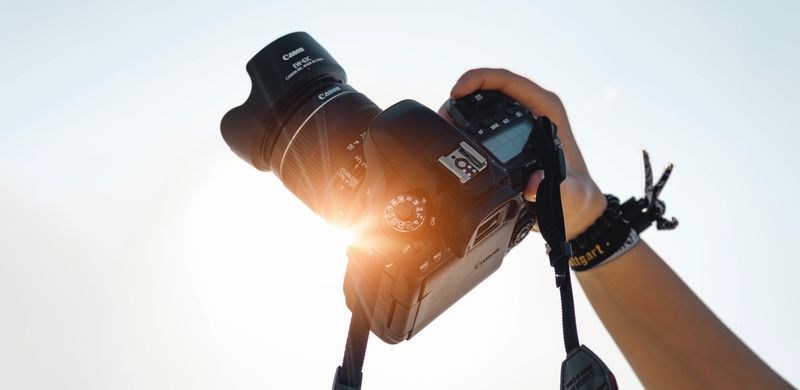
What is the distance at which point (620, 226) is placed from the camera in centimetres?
151

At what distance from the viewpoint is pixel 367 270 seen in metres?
1.08

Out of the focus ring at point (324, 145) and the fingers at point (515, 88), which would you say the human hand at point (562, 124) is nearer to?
the fingers at point (515, 88)

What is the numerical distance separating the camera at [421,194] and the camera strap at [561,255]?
1 centimetres

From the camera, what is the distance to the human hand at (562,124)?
4.41ft

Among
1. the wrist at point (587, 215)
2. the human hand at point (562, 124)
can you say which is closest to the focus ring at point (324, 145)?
the human hand at point (562, 124)

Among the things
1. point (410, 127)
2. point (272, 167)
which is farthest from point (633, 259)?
point (272, 167)

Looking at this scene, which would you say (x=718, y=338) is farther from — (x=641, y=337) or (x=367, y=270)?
(x=367, y=270)

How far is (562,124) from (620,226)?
0.90ft

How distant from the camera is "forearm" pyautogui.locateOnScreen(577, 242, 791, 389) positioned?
1.37 m

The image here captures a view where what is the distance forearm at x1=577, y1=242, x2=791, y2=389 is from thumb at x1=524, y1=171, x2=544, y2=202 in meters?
0.43

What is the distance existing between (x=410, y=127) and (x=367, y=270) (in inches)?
9.9

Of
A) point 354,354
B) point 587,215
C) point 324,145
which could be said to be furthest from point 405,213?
point 587,215

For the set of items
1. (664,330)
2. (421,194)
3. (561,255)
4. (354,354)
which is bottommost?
(664,330)

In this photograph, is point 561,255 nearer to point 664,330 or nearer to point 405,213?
point 405,213
